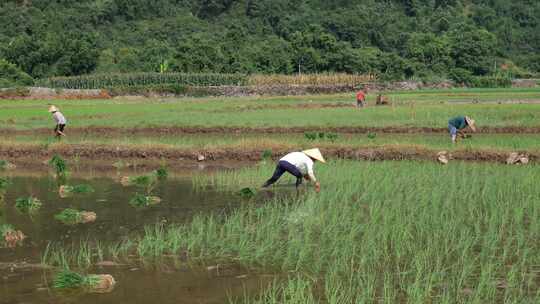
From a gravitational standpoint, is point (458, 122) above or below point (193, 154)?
above

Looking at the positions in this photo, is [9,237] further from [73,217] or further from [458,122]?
[458,122]

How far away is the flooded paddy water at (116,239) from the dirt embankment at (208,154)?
235cm

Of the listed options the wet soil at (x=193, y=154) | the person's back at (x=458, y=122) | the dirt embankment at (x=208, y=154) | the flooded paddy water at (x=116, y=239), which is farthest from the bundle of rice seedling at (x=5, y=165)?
the person's back at (x=458, y=122)

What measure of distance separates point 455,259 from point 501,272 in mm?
474

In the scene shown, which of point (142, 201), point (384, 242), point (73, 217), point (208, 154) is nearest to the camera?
point (384, 242)

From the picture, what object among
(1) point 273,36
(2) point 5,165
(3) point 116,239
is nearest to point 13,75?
(1) point 273,36

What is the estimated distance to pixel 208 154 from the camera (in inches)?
587

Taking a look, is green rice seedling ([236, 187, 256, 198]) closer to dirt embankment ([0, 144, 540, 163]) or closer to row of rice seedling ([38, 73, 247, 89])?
dirt embankment ([0, 144, 540, 163])

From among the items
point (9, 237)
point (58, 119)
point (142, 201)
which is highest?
point (58, 119)

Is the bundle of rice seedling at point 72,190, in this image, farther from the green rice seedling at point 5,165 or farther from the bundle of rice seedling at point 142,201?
the green rice seedling at point 5,165

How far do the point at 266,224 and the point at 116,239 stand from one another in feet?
5.36

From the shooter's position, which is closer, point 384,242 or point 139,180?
point 384,242

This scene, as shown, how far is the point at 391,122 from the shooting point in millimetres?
19469

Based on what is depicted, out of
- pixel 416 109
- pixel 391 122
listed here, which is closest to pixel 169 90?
pixel 416 109
